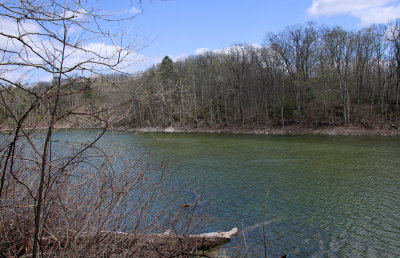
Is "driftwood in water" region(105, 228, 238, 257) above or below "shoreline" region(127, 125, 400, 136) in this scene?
below

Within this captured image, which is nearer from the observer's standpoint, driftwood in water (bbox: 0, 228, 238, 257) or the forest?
Answer: driftwood in water (bbox: 0, 228, 238, 257)

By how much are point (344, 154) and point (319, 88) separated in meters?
24.4

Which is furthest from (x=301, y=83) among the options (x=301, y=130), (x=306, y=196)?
(x=306, y=196)

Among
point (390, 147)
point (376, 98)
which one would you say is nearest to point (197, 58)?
point (376, 98)

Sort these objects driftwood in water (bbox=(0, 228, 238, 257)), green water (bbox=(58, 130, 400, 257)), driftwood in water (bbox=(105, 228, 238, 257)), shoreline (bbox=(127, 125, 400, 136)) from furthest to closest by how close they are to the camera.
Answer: shoreline (bbox=(127, 125, 400, 136)), green water (bbox=(58, 130, 400, 257)), driftwood in water (bbox=(105, 228, 238, 257)), driftwood in water (bbox=(0, 228, 238, 257))

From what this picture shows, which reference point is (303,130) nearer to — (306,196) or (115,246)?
(306,196)

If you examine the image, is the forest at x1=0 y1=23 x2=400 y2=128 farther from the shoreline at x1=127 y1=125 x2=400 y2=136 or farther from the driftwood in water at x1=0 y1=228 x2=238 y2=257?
the driftwood in water at x1=0 y1=228 x2=238 y2=257

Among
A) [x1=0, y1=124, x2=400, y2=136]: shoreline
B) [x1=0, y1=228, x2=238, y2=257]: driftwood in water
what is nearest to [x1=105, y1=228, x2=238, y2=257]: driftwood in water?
[x1=0, y1=228, x2=238, y2=257]: driftwood in water

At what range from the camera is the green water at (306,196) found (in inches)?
368

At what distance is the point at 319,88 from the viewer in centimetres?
4588

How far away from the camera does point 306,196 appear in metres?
13.8

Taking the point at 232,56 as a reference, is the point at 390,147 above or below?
below

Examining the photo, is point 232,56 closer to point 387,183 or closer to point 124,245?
point 387,183

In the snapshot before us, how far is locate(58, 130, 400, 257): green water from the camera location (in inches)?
368
